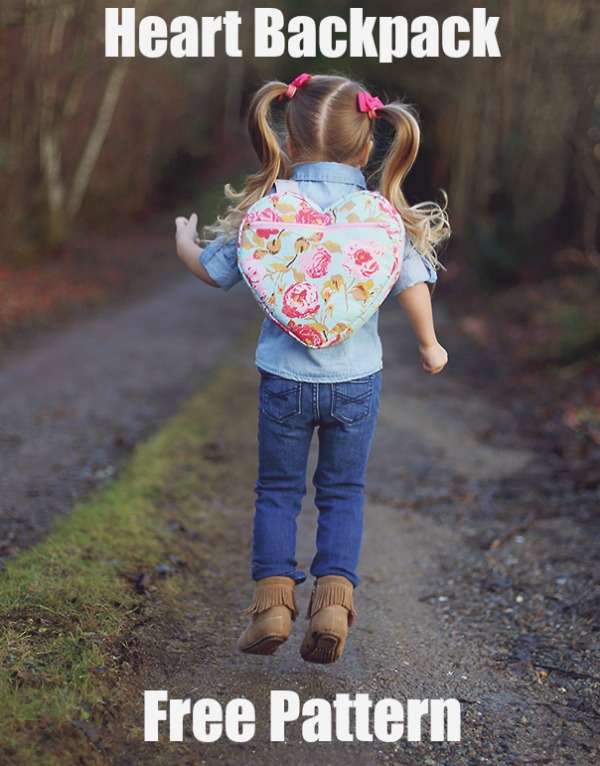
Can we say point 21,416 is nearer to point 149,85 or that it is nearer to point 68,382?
point 68,382

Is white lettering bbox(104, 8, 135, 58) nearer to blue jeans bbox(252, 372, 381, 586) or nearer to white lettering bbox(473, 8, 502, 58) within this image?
white lettering bbox(473, 8, 502, 58)

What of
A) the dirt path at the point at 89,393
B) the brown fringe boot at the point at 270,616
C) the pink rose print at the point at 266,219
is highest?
the pink rose print at the point at 266,219

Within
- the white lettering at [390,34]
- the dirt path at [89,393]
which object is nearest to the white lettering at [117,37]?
the white lettering at [390,34]

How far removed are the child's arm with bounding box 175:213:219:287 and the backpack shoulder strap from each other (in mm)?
339

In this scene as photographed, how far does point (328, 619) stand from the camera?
118 inches

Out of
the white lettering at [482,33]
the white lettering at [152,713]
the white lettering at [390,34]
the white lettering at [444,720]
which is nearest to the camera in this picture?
the white lettering at [152,713]

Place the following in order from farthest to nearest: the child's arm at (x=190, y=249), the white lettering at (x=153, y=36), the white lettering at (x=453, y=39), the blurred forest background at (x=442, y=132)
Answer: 1. the white lettering at (x=153, y=36)
2. the blurred forest background at (x=442, y=132)
3. the white lettering at (x=453, y=39)
4. the child's arm at (x=190, y=249)

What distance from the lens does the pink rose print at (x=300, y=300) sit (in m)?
2.94

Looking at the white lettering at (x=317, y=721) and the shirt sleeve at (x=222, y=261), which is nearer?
the white lettering at (x=317, y=721)

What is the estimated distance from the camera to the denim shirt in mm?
3062

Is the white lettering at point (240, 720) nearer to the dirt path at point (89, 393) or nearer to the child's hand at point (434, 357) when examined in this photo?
the child's hand at point (434, 357)

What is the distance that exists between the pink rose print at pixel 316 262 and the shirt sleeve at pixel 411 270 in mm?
293

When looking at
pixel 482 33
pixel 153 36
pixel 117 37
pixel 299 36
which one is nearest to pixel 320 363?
pixel 299 36

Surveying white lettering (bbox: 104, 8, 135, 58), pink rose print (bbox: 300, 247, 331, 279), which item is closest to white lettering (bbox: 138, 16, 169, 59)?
white lettering (bbox: 104, 8, 135, 58)
